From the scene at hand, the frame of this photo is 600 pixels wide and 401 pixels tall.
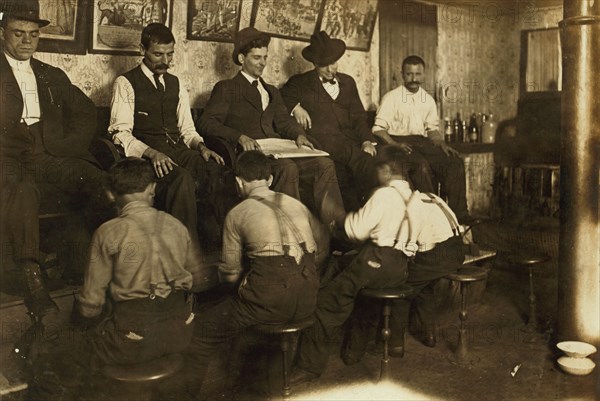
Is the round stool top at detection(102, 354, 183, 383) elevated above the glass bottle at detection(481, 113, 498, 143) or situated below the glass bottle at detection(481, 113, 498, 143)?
below

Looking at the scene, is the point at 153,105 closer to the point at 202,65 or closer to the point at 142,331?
the point at 202,65

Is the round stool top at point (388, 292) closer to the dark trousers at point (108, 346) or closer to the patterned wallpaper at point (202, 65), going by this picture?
the dark trousers at point (108, 346)

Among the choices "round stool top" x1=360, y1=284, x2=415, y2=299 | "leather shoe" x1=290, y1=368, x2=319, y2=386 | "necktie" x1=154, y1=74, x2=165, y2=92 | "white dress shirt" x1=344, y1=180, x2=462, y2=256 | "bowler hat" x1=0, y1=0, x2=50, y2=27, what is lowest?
"leather shoe" x1=290, y1=368, x2=319, y2=386

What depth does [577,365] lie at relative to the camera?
3895 millimetres

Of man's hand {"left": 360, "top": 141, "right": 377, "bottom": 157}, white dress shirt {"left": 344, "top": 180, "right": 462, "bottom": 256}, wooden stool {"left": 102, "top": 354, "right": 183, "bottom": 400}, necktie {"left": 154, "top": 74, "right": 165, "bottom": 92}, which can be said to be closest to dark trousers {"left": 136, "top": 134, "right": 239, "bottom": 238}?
necktie {"left": 154, "top": 74, "right": 165, "bottom": 92}

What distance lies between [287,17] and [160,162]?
274 cm

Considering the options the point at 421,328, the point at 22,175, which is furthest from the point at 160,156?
the point at 421,328

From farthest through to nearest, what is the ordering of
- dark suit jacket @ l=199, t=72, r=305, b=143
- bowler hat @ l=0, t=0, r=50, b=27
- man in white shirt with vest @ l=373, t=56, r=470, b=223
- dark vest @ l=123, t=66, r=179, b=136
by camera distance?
man in white shirt with vest @ l=373, t=56, r=470, b=223
dark suit jacket @ l=199, t=72, r=305, b=143
dark vest @ l=123, t=66, r=179, b=136
bowler hat @ l=0, t=0, r=50, b=27

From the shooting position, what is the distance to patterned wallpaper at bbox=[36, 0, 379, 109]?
187 inches

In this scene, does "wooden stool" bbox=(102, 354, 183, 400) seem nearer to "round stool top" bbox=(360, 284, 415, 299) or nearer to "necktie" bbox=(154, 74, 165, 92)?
"round stool top" bbox=(360, 284, 415, 299)

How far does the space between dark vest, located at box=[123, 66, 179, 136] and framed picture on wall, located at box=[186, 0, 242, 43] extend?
3.81 ft

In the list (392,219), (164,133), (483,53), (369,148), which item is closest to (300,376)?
(392,219)

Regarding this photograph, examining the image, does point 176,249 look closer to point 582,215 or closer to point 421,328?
point 421,328

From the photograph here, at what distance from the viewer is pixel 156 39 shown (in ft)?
13.6
